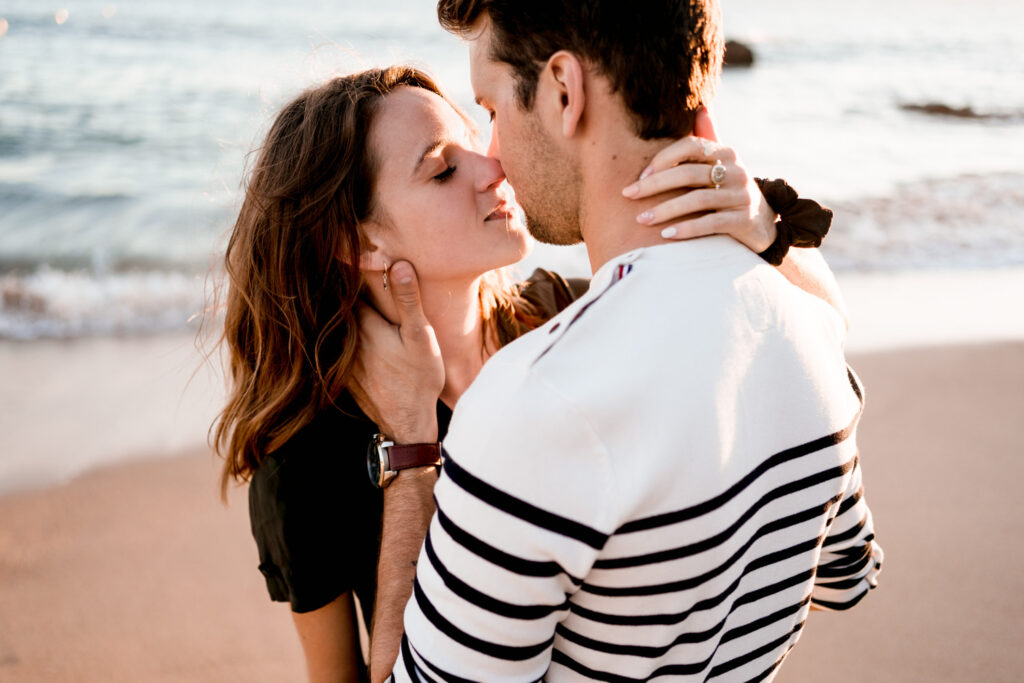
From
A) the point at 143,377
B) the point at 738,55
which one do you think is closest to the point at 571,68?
the point at 143,377

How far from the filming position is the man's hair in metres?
1.62

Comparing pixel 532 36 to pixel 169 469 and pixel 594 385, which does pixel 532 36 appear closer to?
pixel 594 385

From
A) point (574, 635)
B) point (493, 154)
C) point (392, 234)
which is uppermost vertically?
point (493, 154)

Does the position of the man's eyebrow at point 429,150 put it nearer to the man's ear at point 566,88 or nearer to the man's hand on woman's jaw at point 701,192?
the man's ear at point 566,88

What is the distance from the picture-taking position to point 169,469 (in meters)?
4.70

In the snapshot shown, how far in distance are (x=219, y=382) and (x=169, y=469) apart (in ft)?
3.19

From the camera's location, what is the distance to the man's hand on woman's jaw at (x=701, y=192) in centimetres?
158

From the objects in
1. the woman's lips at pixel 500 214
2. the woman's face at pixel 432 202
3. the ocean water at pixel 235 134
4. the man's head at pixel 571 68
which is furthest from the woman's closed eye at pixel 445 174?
the man's head at pixel 571 68

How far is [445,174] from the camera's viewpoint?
2.49m

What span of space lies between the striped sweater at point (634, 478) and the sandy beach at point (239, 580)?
2462 mm

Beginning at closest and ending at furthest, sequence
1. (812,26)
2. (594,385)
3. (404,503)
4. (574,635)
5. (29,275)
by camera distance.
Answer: (594,385)
(574,635)
(404,503)
(29,275)
(812,26)

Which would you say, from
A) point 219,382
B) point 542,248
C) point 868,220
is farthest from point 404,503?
point 868,220

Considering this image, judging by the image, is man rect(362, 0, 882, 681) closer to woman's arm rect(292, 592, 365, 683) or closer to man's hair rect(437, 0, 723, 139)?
man's hair rect(437, 0, 723, 139)

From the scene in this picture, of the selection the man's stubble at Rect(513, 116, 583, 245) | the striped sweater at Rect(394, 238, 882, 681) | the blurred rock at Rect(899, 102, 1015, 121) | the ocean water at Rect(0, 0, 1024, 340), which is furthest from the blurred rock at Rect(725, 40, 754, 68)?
the striped sweater at Rect(394, 238, 882, 681)
